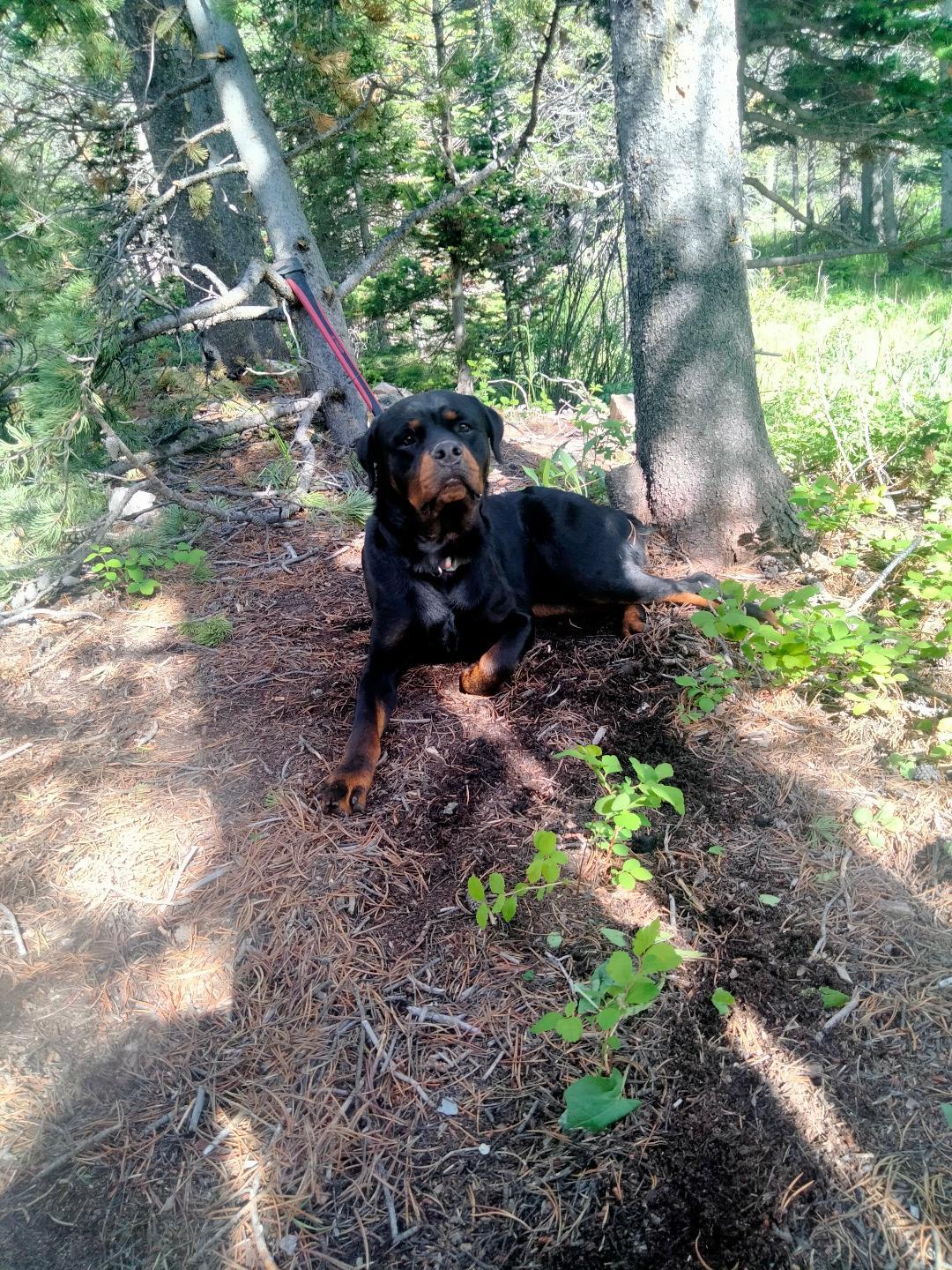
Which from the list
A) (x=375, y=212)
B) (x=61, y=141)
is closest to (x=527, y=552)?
(x=61, y=141)

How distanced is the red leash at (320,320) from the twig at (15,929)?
3.34 m

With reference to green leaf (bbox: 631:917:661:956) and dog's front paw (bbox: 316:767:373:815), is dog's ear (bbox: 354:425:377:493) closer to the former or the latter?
dog's front paw (bbox: 316:767:373:815)

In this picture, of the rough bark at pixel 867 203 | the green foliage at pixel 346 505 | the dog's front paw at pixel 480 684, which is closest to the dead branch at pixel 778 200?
the green foliage at pixel 346 505

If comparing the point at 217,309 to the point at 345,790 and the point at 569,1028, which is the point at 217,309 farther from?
the point at 569,1028

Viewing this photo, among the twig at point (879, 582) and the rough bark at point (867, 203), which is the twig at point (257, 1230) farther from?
the rough bark at point (867, 203)

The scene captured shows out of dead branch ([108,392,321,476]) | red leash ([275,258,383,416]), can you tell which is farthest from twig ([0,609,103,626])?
red leash ([275,258,383,416])

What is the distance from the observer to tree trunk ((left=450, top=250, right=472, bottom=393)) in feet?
30.0

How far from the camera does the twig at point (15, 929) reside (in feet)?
6.31

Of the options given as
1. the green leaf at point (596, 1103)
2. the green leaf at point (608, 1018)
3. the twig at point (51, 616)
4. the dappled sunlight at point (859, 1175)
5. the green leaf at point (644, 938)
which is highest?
the twig at point (51, 616)

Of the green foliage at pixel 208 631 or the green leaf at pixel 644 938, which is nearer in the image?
the green leaf at pixel 644 938

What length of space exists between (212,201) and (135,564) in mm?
5019

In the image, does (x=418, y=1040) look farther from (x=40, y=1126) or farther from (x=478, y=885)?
(x=40, y=1126)

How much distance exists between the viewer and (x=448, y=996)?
171 centimetres

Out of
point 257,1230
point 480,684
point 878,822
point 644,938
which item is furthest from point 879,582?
point 257,1230
